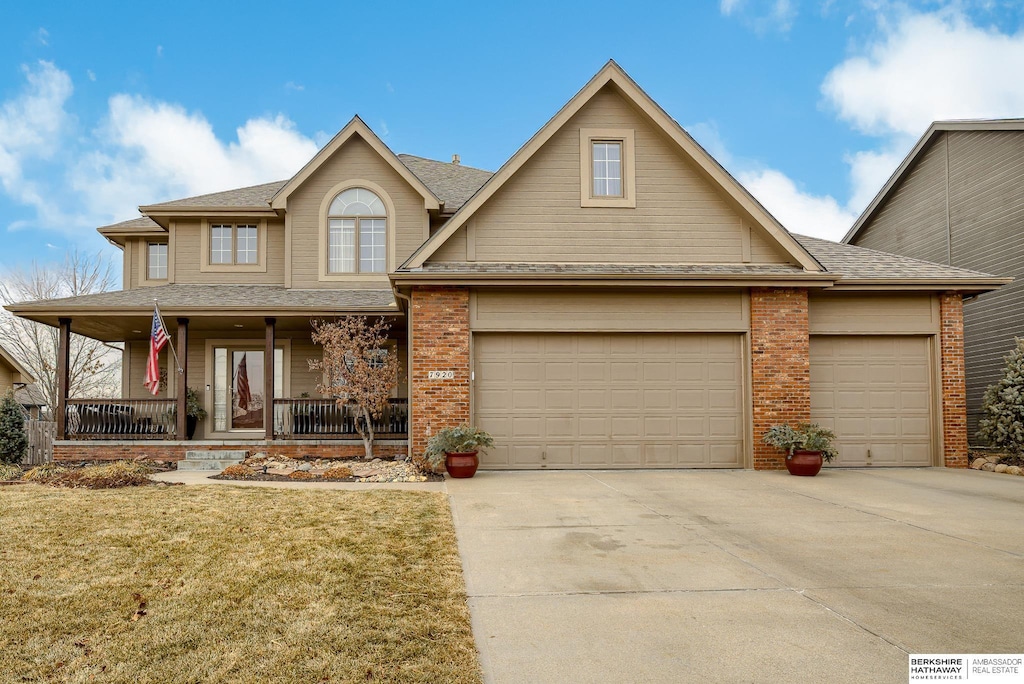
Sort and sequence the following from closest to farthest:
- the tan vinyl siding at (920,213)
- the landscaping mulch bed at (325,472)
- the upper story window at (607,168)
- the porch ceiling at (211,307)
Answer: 1. the landscaping mulch bed at (325,472)
2. the upper story window at (607,168)
3. the porch ceiling at (211,307)
4. the tan vinyl siding at (920,213)

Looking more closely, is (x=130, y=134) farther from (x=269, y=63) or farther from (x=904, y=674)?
(x=904, y=674)

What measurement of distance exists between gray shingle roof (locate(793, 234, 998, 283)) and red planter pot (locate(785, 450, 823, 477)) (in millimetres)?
3374

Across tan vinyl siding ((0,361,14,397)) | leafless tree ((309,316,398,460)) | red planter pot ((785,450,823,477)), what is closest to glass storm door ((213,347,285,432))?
leafless tree ((309,316,398,460))

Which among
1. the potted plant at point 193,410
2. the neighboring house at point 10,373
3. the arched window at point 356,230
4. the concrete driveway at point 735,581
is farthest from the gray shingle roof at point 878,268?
the neighboring house at point 10,373

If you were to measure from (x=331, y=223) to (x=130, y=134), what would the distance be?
2139 centimetres

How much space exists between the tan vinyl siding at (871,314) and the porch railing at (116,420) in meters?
13.6

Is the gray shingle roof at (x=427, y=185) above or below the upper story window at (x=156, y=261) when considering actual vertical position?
above

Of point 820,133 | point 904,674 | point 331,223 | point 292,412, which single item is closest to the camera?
point 904,674

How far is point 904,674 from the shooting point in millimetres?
3594

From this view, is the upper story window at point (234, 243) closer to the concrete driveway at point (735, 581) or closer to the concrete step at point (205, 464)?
the concrete step at point (205, 464)

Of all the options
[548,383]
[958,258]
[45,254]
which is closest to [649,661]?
[548,383]

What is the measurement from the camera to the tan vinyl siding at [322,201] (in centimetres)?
1642

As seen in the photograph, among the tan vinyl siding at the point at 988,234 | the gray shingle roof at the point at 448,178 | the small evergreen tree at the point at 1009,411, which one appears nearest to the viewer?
the small evergreen tree at the point at 1009,411

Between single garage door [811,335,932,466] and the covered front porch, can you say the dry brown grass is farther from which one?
single garage door [811,335,932,466]
